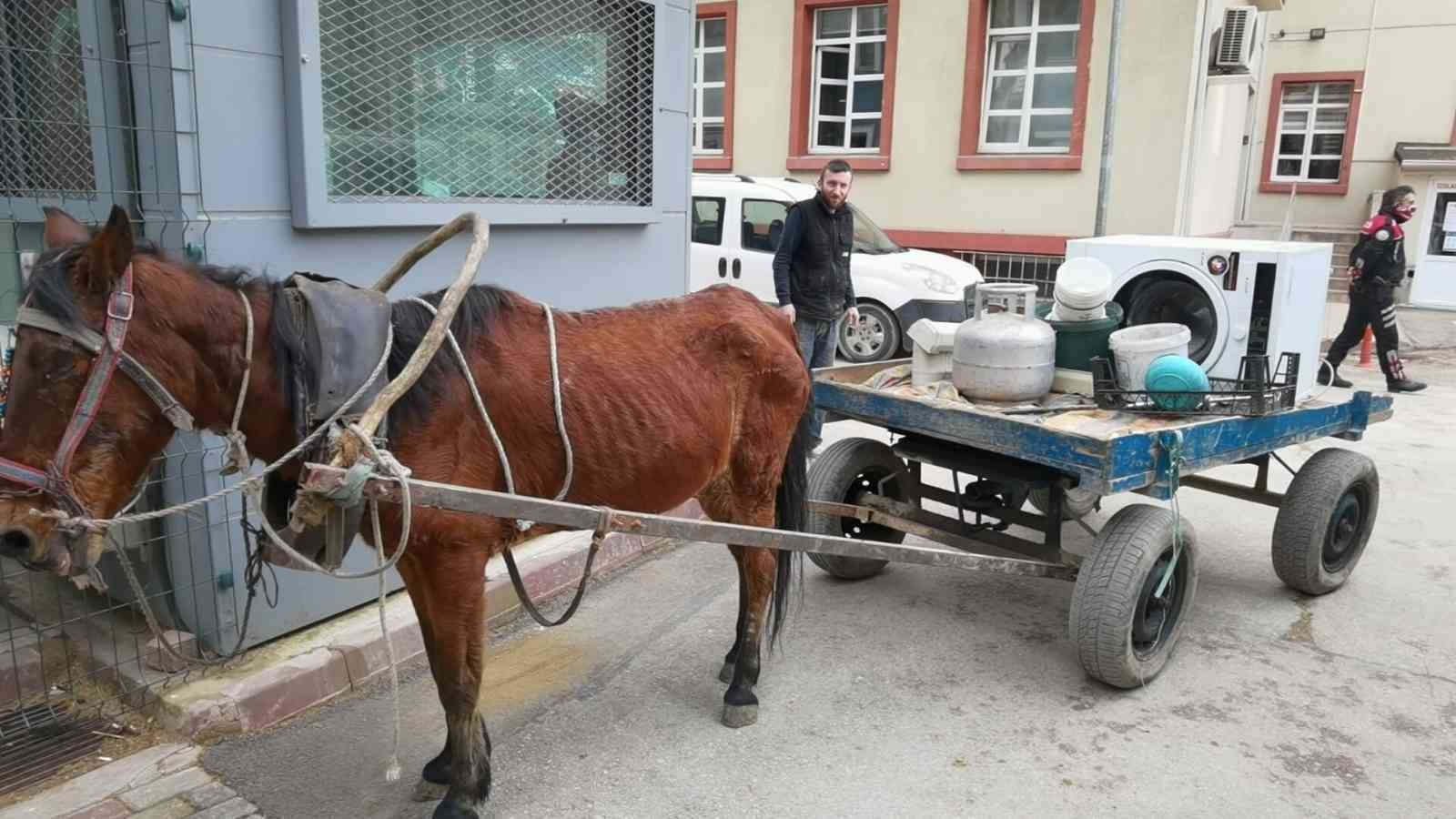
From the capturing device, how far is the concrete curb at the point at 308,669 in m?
3.43

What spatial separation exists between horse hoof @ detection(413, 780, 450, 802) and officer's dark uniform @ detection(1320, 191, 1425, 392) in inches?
362

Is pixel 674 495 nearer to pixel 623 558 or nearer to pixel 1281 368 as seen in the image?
pixel 623 558

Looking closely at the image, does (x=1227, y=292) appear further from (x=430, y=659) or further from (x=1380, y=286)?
(x=1380, y=286)

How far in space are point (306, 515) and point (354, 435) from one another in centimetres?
24

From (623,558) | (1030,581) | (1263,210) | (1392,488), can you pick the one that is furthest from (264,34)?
(1263,210)

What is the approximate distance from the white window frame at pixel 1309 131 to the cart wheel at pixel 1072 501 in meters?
16.3

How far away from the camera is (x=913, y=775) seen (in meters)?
3.31

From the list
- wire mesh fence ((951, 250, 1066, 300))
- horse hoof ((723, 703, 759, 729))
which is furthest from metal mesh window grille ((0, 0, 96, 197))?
wire mesh fence ((951, 250, 1066, 300))

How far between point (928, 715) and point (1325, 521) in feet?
6.85

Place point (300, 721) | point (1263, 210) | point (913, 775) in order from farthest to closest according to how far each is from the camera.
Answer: point (1263, 210)
point (300, 721)
point (913, 775)

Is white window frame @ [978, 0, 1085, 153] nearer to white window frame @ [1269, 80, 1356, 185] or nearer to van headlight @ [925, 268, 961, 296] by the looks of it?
van headlight @ [925, 268, 961, 296]

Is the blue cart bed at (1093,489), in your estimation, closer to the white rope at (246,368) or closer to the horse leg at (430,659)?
the horse leg at (430,659)

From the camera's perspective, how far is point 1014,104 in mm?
12742

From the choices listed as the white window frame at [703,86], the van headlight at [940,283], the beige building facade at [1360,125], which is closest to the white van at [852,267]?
the van headlight at [940,283]
